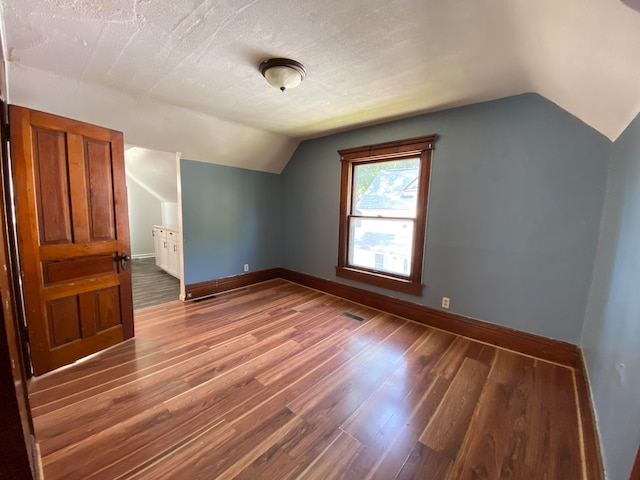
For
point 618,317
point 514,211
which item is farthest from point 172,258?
point 618,317

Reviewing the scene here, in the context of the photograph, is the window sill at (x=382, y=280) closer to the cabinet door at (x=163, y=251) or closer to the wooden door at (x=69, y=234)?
the wooden door at (x=69, y=234)

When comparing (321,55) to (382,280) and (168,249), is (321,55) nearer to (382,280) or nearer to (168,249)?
(382,280)

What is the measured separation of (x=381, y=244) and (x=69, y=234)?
10.5 ft

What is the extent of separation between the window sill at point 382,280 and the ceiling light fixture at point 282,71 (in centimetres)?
242

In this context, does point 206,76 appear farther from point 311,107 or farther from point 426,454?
point 426,454

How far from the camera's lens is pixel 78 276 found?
7.00 ft

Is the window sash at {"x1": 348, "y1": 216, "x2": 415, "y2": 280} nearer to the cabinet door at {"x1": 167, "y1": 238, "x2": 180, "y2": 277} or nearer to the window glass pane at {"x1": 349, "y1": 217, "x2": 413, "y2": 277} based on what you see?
the window glass pane at {"x1": 349, "y1": 217, "x2": 413, "y2": 277}

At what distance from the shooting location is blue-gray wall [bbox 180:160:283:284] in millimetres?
3566

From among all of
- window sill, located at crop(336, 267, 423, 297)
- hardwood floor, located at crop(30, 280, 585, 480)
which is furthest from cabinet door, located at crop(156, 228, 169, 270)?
window sill, located at crop(336, 267, 423, 297)

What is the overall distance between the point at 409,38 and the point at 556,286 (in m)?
2.37

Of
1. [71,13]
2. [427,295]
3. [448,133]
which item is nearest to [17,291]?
[71,13]

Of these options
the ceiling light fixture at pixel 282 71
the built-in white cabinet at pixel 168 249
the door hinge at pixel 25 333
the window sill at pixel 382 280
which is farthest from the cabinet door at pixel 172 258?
the ceiling light fixture at pixel 282 71

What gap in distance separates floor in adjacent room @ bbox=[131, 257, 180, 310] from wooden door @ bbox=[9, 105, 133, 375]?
1093 mm

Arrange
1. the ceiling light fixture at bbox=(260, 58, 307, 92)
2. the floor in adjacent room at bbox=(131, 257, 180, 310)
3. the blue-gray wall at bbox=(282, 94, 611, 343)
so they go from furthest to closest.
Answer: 1. the floor in adjacent room at bbox=(131, 257, 180, 310)
2. the blue-gray wall at bbox=(282, 94, 611, 343)
3. the ceiling light fixture at bbox=(260, 58, 307, 92)
